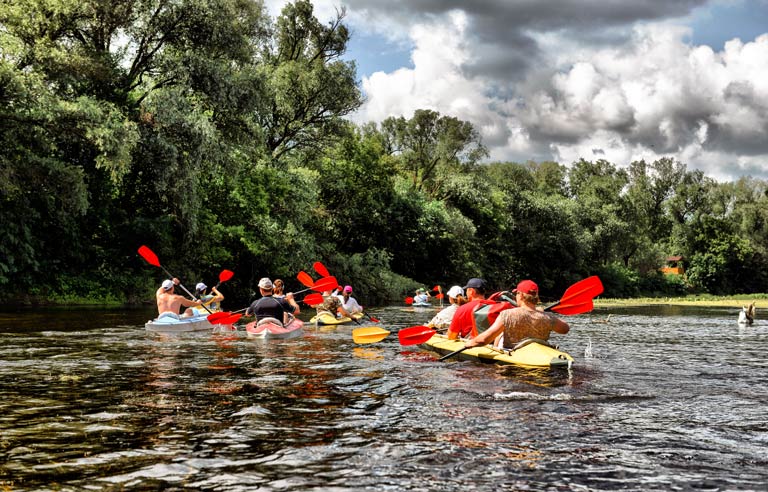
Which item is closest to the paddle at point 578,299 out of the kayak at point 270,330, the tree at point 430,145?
the kayak at point 270,330

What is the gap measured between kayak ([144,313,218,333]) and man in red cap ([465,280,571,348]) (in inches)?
311

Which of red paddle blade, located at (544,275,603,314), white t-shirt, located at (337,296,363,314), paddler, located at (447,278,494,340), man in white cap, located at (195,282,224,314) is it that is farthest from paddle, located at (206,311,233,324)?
red paddle blade, located at (544,275,603,314)

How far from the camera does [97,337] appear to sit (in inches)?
540

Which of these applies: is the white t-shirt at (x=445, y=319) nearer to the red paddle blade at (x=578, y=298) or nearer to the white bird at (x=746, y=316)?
the red paddle blade at (x=578, y=298)

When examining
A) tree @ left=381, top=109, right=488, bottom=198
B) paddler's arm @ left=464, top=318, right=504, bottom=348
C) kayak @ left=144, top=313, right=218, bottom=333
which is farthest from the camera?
tree @ left=381, top=109, right=488, bottom=198

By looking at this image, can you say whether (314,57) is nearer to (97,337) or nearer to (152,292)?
(152,292)

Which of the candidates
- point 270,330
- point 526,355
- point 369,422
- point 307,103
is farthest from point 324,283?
point 307,103

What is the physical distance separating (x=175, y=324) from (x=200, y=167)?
1037 cm

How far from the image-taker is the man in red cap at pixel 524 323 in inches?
378

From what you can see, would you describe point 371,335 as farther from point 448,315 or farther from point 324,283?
point 324,283

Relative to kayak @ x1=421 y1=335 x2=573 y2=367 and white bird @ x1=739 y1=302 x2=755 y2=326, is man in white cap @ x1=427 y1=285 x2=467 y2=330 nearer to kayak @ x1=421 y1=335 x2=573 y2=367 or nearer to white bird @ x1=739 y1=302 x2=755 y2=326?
kayak @ x1=421 y1=335 x2=573 y2=367

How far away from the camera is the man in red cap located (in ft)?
31.5

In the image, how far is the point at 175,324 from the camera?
15.3m

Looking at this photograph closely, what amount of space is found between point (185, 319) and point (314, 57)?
27.3 meters
